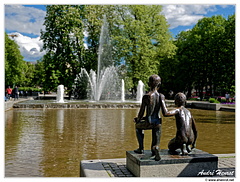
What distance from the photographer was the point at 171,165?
4.56 meters

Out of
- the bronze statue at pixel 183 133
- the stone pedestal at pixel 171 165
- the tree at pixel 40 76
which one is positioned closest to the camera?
the stone pedestal at pixel 171 165

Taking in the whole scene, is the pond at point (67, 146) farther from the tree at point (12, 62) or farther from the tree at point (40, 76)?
the tree at point (12, 62)

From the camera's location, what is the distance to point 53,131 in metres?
10.5

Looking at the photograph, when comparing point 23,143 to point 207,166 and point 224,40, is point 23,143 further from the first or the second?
point 224,40

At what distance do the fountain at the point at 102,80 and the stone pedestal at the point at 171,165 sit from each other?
2583 centimetres

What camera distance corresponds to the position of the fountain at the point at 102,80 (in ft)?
103

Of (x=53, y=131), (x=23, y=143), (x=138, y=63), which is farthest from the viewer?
(x=138, y=63)

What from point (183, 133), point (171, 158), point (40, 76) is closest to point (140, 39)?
point (40, 76)

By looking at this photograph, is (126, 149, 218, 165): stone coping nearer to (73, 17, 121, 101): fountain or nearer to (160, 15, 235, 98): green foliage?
(73, 17, 121, 101): fountain

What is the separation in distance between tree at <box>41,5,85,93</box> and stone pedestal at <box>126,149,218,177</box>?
3055 cm

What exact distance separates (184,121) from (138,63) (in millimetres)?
29465

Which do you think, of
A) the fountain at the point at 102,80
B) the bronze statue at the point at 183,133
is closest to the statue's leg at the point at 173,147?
the bronze statue at the point at 183,133

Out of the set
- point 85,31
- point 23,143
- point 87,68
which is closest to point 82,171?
point 23,143

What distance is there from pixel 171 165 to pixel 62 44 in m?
32.6
